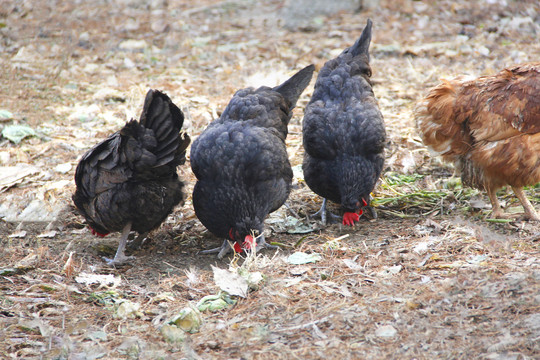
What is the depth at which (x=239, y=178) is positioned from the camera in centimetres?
455

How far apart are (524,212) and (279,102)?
2.45 meters

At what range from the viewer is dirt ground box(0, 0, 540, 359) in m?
3.11

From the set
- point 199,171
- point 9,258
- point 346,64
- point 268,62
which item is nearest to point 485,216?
point 346,64

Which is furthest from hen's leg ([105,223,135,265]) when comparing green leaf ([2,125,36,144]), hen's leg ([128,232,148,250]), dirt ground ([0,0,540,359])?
green leaf ([2,125,36,144])

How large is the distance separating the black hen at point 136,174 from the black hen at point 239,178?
0.28 metres

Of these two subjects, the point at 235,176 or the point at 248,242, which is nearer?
the point at 248,242

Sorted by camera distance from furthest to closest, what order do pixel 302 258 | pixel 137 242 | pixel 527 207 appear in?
pixel 137 242 < pixel 527 207 < pixel 302 258

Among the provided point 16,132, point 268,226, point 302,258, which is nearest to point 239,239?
point 302,258

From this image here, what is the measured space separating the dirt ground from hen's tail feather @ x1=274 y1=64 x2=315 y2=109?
3.11ft

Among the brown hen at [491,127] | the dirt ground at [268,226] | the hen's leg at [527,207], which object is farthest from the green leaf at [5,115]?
the hen's leg at [527,207]

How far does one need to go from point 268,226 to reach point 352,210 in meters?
0.90

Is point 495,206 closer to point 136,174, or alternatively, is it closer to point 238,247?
point 238,247

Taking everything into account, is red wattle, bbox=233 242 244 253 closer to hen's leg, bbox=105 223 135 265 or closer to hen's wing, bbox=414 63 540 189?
hen's leg, bbox=105 223 135 265

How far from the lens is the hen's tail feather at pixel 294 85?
5.35 m
